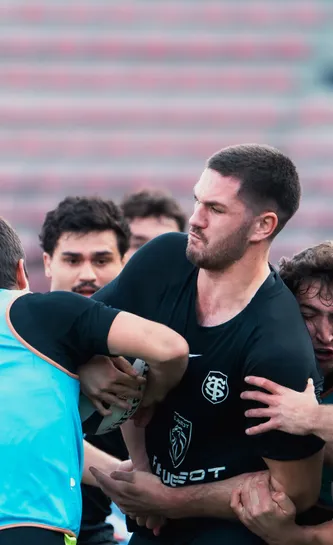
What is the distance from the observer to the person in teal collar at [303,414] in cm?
313

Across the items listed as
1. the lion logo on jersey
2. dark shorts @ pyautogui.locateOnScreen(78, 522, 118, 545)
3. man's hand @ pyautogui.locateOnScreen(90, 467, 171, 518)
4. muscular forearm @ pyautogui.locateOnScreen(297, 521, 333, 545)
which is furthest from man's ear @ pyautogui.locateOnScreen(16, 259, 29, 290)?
dark shorts @ pyautogui.locateOnScreen(78, 522, 118, 545)

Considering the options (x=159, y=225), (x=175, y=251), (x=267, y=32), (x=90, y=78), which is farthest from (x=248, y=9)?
(x=175, y=251)

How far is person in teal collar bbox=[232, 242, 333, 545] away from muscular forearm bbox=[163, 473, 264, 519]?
4 cm

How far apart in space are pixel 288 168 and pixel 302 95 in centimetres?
670

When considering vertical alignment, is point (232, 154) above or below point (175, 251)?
above

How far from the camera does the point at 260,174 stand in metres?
3.31

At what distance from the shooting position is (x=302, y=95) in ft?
32.4

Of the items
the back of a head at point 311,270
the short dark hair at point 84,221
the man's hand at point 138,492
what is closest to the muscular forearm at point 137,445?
the man's hand at point 138,492

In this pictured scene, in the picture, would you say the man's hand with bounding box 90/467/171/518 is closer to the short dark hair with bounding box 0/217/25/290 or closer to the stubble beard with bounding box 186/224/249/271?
the stubble beard with bounding box 186/224/249/271

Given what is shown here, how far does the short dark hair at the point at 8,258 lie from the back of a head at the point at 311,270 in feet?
3.55

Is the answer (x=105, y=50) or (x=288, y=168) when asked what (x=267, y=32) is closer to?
(x=105, y=50)

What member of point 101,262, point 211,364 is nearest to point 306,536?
point 211,364

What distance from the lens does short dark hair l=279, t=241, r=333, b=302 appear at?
11.9 feet

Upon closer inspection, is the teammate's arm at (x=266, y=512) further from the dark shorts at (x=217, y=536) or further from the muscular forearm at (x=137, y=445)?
the muscular forearm at (x=137, y=445)
